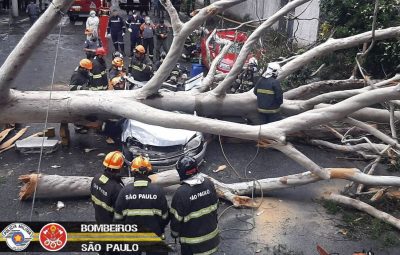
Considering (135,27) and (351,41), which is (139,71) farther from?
(135,27)

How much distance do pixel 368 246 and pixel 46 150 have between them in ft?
17.4

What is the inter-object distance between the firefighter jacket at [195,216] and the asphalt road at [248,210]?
103 cm

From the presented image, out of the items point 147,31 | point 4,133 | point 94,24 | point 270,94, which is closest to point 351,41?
point 270,94

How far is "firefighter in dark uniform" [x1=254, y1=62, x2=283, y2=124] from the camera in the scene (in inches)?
315

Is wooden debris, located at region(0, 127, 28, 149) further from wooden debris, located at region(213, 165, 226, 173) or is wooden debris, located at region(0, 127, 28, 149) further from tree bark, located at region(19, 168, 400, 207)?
wooden debris, located at region(213, 165, 226, 173)

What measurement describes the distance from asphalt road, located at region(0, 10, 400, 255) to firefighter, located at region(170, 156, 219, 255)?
1049 mm

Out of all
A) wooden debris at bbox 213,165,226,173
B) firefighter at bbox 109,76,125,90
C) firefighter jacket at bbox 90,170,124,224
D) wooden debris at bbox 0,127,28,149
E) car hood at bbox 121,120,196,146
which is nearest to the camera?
firefighter jacket at bbox 90,170,124,224

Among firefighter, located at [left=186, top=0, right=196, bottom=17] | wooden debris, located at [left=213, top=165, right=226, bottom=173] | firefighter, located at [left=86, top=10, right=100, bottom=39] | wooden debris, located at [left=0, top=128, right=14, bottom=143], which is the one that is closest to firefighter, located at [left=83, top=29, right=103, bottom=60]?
firefighter, located at [left=86, top=10, right=100, bottom=39]

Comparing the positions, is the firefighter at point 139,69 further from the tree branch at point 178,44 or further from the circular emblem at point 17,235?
the circular emblem at point 17,235

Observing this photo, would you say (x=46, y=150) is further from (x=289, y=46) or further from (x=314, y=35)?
(x=314, y=35)

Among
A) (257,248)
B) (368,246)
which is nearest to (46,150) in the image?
(257,248)

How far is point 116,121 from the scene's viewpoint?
27.0ft

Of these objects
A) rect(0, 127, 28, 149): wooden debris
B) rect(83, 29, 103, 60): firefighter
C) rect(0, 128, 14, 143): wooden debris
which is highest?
rect(83, 29, 103, 60): firefighter

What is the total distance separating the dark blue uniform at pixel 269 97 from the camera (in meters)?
7.99
